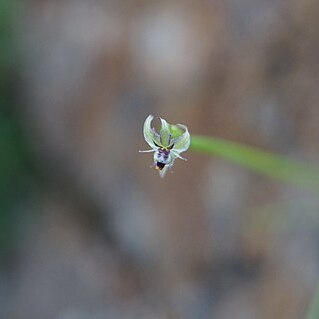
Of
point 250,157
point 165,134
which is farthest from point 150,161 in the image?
point 165,134

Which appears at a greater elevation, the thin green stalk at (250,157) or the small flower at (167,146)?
the thin green stalk at (250,157)

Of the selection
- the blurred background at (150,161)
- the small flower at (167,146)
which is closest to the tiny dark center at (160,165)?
the small flower at (167,146)

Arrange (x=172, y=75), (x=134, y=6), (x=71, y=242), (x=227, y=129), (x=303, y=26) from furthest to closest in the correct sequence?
1. (x=71, y=242)
2. (x=134, y=6)
3. (x=172, y=75)
4. (x=227, y=129)
5. (x=303, y=26)

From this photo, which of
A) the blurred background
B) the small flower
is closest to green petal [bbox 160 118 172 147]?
the small flower

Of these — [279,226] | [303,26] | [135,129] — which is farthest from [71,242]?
[303,26]

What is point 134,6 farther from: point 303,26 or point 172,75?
point 303,26

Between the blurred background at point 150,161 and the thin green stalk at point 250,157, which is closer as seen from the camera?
the thin green stalk at point 250,157

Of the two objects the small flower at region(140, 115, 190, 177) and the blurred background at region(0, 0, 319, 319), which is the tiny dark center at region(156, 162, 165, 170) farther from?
the blurred background at region(0, 0, 319, 319)

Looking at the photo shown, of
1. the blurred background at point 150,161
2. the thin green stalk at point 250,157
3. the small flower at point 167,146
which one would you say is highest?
the blurred background at point 150,161

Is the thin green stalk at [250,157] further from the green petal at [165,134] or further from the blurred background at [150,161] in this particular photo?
the blurred background at [150,161]
